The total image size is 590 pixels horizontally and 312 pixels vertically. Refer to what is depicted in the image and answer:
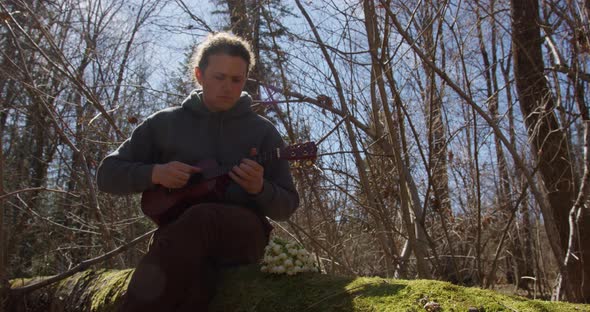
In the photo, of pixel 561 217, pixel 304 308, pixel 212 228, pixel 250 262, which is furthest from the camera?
pixel 561 217

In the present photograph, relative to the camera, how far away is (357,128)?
3.80m

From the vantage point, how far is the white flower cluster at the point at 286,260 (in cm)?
210

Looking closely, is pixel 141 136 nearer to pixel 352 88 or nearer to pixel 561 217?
pixel 352 88

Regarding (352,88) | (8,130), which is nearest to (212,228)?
(352,88)

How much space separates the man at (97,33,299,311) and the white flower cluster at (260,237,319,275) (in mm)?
190

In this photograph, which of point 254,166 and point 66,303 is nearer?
point 254,166

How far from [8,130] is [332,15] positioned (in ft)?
27.9

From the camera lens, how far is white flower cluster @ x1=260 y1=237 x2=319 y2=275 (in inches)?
82.7

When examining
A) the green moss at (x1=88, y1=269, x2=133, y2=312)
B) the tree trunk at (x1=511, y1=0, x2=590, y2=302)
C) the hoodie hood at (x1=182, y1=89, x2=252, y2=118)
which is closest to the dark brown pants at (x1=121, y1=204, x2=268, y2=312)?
the hoodie hood at (x1=182, y1=89, x2=252, y2=118)

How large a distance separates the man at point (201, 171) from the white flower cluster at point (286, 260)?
190 millimetres

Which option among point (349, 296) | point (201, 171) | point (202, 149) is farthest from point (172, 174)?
point (349, 296)

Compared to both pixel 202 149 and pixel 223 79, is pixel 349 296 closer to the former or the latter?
pixel 202 149

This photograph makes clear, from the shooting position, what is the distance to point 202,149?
249cm

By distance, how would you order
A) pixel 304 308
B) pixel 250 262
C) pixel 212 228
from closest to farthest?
pixel 304 308
pixel 212 228
pixel 250 262
